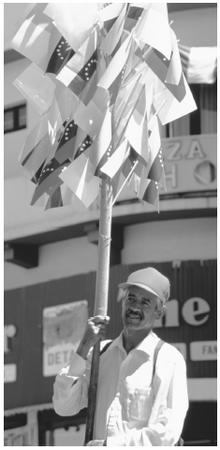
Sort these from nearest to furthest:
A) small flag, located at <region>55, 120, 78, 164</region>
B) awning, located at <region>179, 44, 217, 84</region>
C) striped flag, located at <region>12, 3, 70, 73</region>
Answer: striped flag, located at <region>12, 3, 70, 73</region> → small flag, located at <region>55, 120, 78, 164</region> → awning, located at <region>179, 44, 217, 84</region>

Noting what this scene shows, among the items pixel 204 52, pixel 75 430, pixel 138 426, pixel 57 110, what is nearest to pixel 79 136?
pixel 57 110

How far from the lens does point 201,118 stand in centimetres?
2283

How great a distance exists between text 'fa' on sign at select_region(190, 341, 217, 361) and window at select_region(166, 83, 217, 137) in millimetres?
3209

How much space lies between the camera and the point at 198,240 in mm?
23062

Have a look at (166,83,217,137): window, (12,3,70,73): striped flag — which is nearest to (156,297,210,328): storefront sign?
(166,83,217,137): window

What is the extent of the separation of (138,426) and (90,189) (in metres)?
1.56

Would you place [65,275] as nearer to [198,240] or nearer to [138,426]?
[198,240]

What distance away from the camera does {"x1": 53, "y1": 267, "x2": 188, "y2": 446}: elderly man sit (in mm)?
7016

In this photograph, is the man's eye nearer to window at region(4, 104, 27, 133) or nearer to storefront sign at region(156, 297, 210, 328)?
storefront sign at region(156, 297, 210, 328)

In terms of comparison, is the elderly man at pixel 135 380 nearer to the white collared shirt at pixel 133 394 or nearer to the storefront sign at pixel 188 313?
the white collared shirt at pixel 133 394

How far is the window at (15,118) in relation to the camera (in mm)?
24984

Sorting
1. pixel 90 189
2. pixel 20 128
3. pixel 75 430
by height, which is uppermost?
pixel 90 189

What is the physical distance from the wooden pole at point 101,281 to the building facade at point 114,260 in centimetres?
1439

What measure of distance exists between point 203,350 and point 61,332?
2.64 m
